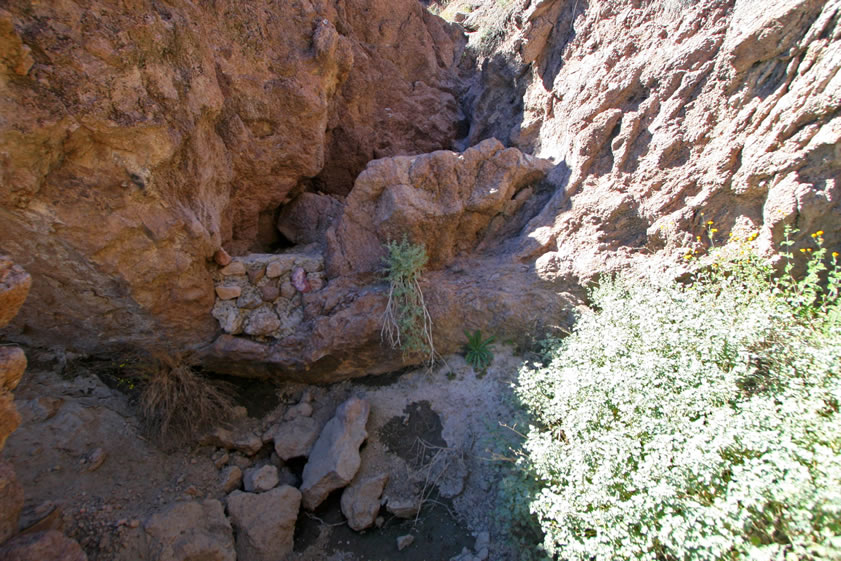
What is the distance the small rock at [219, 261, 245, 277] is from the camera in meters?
3.93

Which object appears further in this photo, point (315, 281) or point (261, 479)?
point (315, 281)

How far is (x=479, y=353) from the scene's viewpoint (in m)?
4.02

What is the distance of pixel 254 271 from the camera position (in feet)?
13.2

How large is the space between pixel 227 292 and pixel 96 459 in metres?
1.55

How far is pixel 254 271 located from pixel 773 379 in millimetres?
3994

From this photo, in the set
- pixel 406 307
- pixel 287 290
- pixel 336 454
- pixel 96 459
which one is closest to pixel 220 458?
pixel 96 459

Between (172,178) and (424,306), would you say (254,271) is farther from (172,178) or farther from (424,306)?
(424,306)

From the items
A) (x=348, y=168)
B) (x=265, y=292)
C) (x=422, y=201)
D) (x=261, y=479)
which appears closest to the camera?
(x=261, y=479)

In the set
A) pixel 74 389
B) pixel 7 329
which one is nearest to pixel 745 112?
pixel 74 389

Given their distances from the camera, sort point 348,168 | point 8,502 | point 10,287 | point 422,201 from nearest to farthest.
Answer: point 10,287
point 8,502
point 422,201
point 348,168

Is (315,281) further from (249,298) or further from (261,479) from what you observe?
(261,479)

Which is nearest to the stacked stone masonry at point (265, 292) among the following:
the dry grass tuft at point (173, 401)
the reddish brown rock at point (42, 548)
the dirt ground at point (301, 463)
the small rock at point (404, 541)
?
the dry grass tuft at point (173, 401)

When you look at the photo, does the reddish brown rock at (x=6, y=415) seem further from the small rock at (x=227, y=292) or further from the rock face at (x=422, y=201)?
the rock face at (x=422, y=201)

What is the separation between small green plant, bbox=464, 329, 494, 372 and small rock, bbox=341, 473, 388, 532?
124cm
